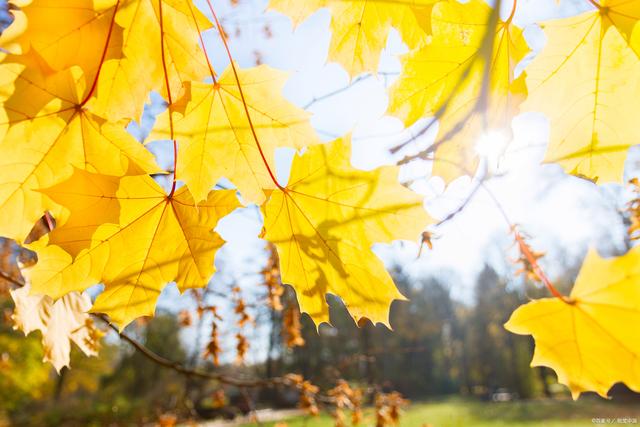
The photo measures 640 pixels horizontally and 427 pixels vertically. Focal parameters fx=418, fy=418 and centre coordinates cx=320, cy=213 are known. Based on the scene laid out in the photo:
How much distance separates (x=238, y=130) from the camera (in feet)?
2.76

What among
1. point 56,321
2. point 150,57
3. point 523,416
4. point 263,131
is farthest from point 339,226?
point 523,416

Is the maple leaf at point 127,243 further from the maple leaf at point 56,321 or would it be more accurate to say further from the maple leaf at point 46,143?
the maple leaf at point 56,321

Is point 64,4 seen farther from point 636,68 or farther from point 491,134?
point 636,68

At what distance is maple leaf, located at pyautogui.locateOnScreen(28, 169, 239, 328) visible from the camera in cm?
79

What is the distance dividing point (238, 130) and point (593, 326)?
0.72 meters

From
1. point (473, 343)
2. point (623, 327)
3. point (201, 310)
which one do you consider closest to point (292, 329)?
point (201, 310)

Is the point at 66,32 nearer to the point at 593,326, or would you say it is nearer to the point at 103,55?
the point at 103,55

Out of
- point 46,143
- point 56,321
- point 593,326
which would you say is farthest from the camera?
point 56,321

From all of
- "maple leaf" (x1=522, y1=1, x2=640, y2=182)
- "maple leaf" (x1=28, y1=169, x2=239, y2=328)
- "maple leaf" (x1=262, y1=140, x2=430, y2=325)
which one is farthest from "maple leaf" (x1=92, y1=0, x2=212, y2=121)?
"maple leaf" (x1=522, y1=1, x2=640, y2=182)

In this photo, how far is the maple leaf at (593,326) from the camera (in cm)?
63

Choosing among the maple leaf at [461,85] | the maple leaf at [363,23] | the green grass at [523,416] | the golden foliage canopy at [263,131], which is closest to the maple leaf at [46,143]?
the golden foliage canopy at [263,131]

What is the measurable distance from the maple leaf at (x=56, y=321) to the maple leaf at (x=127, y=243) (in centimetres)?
39

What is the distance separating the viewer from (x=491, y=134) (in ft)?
2.80

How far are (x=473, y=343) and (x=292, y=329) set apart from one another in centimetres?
3055
